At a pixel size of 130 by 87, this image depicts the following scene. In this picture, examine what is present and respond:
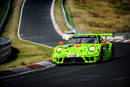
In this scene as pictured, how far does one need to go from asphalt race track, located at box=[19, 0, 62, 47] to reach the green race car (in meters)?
16.5

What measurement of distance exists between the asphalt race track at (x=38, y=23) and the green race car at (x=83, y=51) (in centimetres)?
1645

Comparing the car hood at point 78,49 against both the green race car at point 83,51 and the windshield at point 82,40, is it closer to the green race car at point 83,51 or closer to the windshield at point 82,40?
the green race car at point 83,51

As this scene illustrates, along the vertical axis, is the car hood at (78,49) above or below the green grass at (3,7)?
below

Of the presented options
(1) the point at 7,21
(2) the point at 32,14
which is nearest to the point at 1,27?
(1) the point at 7,21

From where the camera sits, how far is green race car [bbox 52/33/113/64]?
34.1ft

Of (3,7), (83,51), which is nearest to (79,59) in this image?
(83,51)

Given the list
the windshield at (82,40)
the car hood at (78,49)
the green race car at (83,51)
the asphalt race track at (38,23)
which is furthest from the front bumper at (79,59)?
the asphalt race track at (38,23)

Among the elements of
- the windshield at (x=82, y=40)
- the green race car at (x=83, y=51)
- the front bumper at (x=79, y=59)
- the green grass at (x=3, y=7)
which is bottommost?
the front bumper at (x=79, y=59)

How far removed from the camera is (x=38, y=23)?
44062 millimetres

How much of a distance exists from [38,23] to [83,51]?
34080 millimetres

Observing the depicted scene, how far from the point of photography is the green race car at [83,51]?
1040 cm

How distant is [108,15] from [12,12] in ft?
61.5

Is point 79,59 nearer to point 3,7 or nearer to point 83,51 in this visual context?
point 83,51

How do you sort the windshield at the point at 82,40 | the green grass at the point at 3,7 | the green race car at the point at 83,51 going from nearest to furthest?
the green race car at the point at 83,51 < the windshield at the point at 82,40 < the green grass at the point at 3,7
